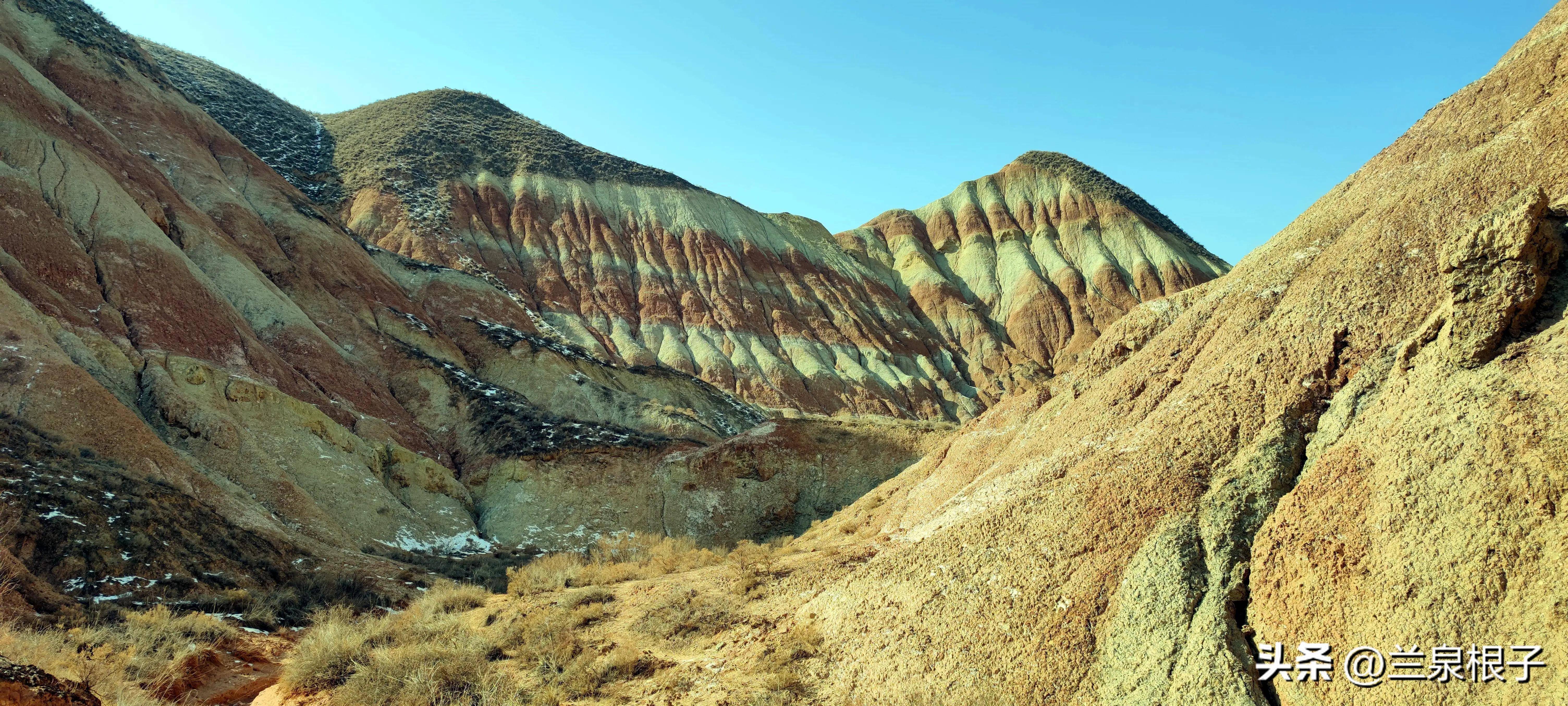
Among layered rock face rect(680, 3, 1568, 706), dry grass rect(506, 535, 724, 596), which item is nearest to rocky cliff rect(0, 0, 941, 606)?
dry grass rect(506, 535, 724, 596)

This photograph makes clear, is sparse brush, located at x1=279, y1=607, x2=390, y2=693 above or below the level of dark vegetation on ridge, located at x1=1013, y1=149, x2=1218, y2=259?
below

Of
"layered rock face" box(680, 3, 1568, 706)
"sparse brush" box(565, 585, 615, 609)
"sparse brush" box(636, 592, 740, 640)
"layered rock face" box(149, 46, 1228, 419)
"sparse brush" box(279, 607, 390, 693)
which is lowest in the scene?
"sparse brush" box(279, 607, 390, 693)

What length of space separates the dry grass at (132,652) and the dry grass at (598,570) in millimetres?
4511

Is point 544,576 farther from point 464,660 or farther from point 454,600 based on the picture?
point 464,660

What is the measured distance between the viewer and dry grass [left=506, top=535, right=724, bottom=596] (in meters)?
14.8

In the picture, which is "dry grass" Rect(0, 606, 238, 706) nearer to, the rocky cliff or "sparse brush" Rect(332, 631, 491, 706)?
the rocky cliff

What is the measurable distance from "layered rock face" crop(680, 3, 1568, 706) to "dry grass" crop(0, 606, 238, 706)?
6293mm

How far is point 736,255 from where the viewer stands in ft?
240

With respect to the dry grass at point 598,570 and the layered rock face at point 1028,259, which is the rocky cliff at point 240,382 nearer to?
the dry grass at point 598,570

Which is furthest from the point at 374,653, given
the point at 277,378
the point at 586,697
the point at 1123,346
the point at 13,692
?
the point at 277,378

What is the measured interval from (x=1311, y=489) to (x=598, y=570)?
1169cm

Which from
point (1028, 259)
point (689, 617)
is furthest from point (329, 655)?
point (1028, 259)

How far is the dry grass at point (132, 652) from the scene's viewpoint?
328 inches

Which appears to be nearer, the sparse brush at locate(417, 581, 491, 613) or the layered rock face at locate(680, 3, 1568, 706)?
the layered rock face at locate(680, 3, 1568, 706)
